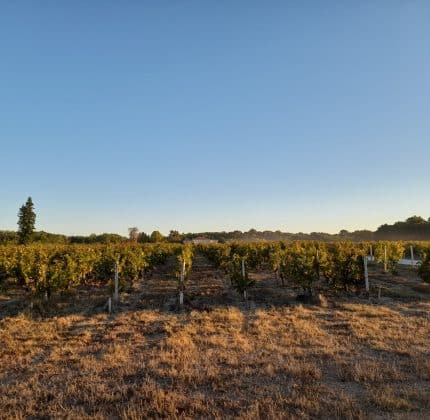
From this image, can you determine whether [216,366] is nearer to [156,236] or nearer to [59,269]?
[59,269]

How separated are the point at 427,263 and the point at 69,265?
15.0m

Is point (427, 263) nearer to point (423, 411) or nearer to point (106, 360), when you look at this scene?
point (423, 411)

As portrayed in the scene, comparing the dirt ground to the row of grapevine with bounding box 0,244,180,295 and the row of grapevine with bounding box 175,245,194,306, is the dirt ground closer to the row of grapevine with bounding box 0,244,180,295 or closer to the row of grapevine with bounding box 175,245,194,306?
the row of grapevine with bounding box 175,245,194,306

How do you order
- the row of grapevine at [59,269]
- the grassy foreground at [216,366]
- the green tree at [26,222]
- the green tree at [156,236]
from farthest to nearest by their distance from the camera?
the green tree at [156,236], the green tree at [26,222], the row of grapevine at [59,269], the grassy foreground at [216,366]

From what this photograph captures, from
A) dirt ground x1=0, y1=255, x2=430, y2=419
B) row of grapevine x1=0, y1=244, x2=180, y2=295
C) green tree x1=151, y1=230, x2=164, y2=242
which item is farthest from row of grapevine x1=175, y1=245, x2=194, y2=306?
green tree x1=151, y1=230, x2=164, y2=242

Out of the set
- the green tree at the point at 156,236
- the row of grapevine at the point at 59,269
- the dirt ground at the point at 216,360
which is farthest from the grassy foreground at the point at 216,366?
the green tree at the point at 156,236

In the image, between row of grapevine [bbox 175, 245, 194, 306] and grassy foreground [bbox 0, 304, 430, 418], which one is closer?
grassy foreground [bbox 0, 304, 430, 418]

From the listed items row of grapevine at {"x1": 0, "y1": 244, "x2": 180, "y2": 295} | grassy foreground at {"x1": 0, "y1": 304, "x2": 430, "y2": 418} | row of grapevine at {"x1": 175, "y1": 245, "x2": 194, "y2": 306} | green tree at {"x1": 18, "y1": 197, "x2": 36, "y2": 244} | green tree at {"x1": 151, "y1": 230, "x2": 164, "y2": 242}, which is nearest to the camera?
grassy foreground at {"x1": 0, "y1": 304, "x2": 430, "y2": 418}

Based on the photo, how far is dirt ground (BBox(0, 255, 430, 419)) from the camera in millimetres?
4574

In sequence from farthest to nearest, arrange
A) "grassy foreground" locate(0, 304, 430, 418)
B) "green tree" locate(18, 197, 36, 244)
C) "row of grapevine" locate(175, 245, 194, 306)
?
"green tree" locate(18, 197, 36, 244)
"row of grapevine" locate(175, 245, 194, 306)
"grassy foreground" locate(0, 304, 430, 418)

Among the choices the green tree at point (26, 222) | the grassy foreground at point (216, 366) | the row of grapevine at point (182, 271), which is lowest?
the grassy foreground at point (216, 366)

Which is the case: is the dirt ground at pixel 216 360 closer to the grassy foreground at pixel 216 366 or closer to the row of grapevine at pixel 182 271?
the grassy foreground at pixel 216 366

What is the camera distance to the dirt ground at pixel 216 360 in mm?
4574

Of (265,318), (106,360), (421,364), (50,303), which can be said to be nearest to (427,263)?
(265,318)
